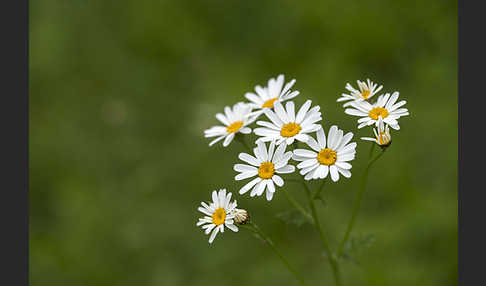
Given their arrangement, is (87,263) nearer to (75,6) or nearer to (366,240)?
(366,240)

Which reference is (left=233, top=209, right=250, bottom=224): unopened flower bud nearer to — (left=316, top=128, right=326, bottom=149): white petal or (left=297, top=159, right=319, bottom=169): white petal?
(left=297, top=159, right=319, bottom=169): white petal

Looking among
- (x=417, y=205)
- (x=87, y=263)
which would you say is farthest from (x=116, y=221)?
(x=417, y=205)

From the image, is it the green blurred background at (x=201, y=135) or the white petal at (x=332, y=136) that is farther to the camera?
the green blurred background at (x=201, y=135)

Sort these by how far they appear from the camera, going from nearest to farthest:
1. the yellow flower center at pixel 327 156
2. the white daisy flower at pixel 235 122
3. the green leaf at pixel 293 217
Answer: the yellow flower center at pixel 327 156 → the green leaf at pixel 293 217 → the white daisy flower at pixel 235 122

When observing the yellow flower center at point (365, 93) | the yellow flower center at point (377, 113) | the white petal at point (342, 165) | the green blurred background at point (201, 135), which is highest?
the green blurred background at point (201, 135)

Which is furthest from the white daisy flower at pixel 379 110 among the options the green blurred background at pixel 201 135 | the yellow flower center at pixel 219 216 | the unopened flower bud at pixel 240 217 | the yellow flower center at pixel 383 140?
the green blurred background at pixel 201 135

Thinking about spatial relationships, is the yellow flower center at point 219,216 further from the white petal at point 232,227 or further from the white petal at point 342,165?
the white petal at point 342,165

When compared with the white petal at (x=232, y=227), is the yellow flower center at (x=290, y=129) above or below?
above
